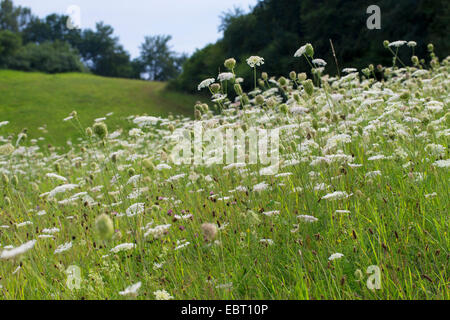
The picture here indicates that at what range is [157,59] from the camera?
69.9 metres

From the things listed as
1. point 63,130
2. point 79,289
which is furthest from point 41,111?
point 79,289

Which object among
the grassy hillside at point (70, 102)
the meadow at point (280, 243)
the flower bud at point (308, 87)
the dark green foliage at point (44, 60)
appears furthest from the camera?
the dark green foliage at point (44, 60)

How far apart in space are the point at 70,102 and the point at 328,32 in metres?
17.0

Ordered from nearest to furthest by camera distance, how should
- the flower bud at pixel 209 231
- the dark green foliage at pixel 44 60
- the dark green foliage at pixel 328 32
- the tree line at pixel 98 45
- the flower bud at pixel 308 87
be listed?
the flower bud at pixel 209 231 → the flower bud at pixel 308 87 → the dark green foliage at pixel 328 32 → the dark green foliage at pixel 44 60 → the tree line at pixel 98 45

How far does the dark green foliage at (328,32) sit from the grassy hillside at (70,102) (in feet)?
14.3

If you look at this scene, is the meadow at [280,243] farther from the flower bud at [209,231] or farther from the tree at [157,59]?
the tree at [157,59]

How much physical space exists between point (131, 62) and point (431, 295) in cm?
7293

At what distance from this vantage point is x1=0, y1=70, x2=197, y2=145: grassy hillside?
19.9 m

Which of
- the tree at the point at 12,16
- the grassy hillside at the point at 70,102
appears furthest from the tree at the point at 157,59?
the grassy hillside at the point at 70,102

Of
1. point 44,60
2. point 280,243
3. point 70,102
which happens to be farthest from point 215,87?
point 44,60

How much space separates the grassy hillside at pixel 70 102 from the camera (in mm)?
19859

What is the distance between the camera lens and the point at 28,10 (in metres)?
70.0

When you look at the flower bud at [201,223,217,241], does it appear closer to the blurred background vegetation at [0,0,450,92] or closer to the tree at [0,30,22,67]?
the blurred background vegetation at [0,0,450,92]
